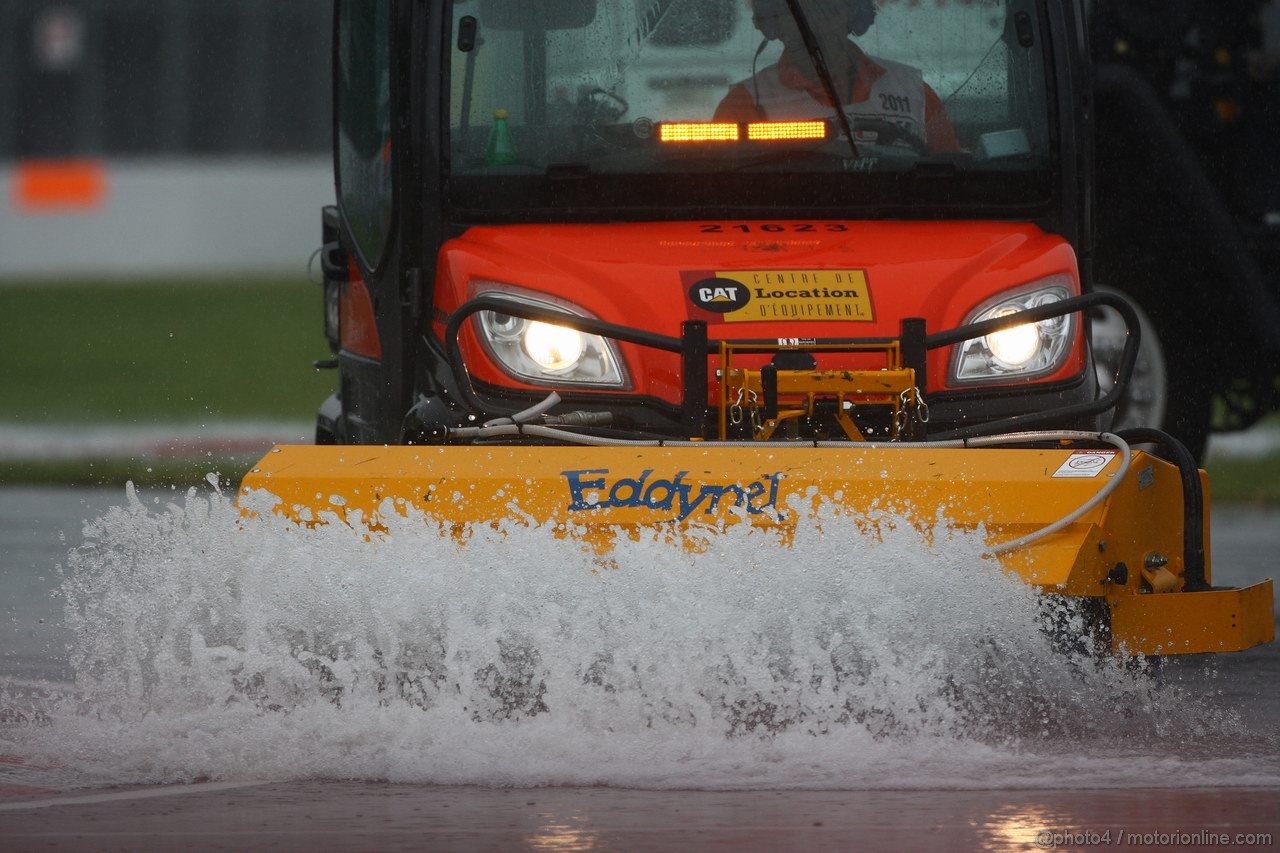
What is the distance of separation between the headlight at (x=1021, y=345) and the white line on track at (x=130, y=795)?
2514mm

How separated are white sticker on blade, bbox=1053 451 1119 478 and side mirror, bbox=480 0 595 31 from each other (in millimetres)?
2243

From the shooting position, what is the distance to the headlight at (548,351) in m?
7.25

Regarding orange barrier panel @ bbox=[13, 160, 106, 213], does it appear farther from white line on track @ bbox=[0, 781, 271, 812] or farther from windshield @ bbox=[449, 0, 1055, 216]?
white line on track @ bbox=[0, 781, 271, 812]

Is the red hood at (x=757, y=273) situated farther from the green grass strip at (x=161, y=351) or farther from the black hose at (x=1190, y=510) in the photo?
the green grass strip at (x=161, y=351)

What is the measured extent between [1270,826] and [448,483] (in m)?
2.21

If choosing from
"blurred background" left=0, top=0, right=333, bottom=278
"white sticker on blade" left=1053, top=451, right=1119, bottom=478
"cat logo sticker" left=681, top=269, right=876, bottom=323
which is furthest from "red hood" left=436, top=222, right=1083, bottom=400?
"blurred background" left=0, top=0, right=333, bottom=278

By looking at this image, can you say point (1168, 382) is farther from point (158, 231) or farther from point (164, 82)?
point (164, 82)

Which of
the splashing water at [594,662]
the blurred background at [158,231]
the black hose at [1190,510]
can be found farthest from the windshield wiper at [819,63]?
the blurred background at [158,231]

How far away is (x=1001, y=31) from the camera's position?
789cm

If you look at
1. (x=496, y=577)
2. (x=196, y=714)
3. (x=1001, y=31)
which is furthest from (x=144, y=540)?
(x=1001, y=31)

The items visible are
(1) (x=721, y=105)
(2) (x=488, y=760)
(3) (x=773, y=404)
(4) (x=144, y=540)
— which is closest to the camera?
(2) (x=488, y=760)

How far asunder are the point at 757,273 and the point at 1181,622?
1622 mm

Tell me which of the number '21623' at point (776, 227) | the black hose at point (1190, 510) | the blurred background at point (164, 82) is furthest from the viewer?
the blurred background at point (164, 82)

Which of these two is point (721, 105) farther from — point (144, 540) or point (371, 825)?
point (371, 825)
